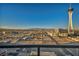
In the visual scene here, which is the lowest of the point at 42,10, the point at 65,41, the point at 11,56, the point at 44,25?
the point at 11,56

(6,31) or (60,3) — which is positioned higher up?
(60,3)

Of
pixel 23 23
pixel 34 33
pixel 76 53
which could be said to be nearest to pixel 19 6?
pixel 23 23

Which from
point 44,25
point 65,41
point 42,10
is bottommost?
point 65,41

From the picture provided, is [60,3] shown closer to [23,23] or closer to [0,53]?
[23,23]

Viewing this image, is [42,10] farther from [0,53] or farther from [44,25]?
[0,53]

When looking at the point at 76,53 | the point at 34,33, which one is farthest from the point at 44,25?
the point at 76,53

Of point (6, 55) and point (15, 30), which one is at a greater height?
point (15, 30)
